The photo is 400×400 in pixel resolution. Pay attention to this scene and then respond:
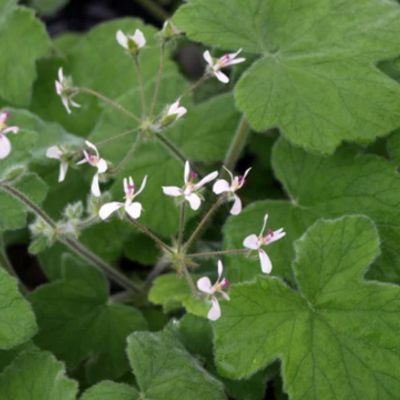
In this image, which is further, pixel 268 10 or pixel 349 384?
pixel 268 10

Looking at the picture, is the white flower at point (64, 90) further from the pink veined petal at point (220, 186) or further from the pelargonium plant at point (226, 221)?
the pink veined petal at point (220, 186)

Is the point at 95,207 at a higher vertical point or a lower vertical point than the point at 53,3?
higher

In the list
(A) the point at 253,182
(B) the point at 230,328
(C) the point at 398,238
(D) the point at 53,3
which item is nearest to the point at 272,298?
(B) the point at 230,328

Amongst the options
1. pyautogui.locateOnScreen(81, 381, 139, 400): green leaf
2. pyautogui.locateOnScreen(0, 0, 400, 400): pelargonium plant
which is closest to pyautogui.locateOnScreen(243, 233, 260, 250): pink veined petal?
pyautogui.locateOnScreen(0, 0, 400, 400): pelargonium plant

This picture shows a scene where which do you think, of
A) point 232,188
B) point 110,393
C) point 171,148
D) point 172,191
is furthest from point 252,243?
point 171,148

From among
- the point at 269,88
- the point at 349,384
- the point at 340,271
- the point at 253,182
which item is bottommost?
the point at 253,182

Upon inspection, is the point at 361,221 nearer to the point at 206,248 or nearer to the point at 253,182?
the point at 206,248

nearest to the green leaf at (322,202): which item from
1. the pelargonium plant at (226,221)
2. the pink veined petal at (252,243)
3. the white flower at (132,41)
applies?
the pelargonium plant at (226,221)
